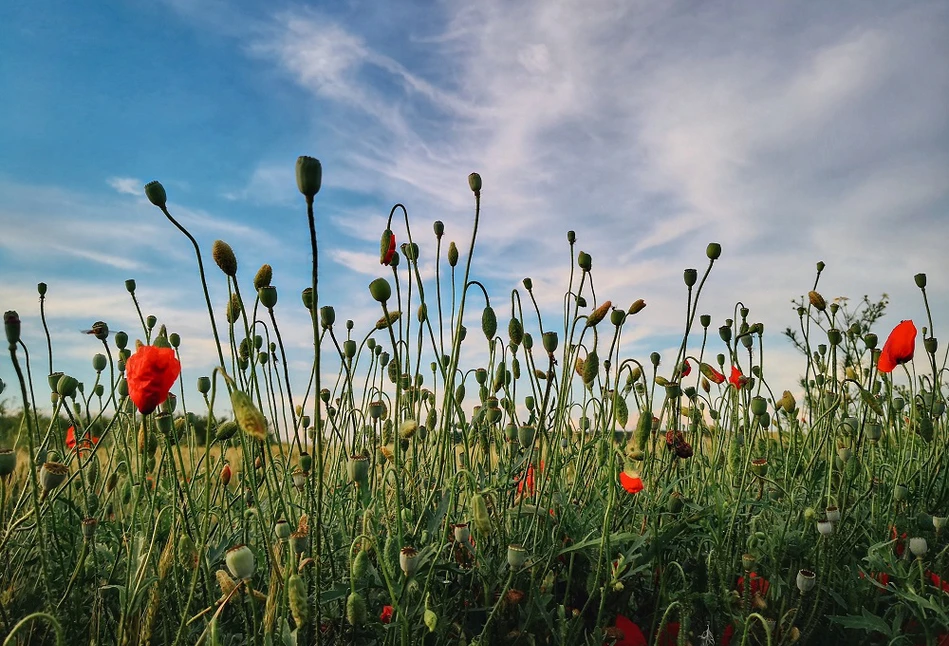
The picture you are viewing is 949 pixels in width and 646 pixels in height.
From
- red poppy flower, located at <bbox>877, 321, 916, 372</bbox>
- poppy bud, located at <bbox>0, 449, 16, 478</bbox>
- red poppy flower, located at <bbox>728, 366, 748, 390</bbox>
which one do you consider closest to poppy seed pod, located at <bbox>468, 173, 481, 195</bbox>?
poppy bud, located at <bbox>0, 449, 16, 478</bbox>

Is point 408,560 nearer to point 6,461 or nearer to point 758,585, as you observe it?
point 6,461

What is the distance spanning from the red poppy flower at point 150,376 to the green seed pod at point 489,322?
77cm

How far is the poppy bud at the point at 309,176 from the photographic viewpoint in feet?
3.30

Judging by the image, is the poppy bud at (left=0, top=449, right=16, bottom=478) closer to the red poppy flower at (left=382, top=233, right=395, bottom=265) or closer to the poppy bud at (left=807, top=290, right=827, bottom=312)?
the red poppy flower at (left=382, top=233, right=395, bottom=265)

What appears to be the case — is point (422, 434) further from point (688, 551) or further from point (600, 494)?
point (688, 551)

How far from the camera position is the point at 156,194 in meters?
1.34

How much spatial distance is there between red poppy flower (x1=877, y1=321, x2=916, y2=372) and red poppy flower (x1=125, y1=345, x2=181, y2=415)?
6.51 ft

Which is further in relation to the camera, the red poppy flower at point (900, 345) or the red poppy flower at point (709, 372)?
the red poppy flower at point (709, 372)

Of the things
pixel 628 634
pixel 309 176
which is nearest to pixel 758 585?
pixel 628 634

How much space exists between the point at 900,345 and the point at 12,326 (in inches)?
88.7

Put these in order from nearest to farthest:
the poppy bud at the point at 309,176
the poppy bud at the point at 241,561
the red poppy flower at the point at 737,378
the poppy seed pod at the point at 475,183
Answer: the poppy bud at the point at 309,176 → the poppy bud at the point at 241,561 → the poppy seed pod at the point at 475,183 → the red poppy flower at the point at 737,378

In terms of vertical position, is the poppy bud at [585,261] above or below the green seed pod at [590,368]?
above

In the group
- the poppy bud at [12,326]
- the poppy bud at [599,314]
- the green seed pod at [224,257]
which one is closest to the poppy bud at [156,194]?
the green seed pod at [224,257]

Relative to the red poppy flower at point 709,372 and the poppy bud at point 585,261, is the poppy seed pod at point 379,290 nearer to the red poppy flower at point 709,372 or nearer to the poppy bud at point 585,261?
the poppy bud at point 585,261
